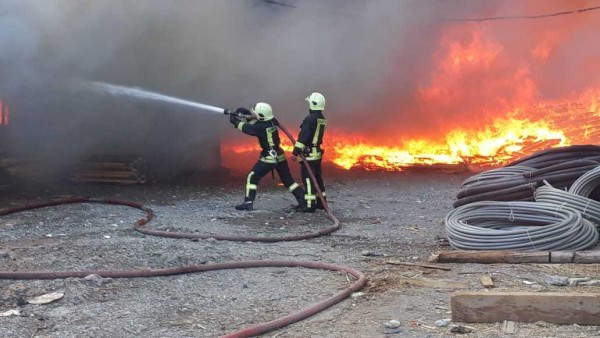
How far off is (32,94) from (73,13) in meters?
1.41

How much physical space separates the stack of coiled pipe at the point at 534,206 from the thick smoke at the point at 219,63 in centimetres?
541

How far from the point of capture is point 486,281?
4.16 m

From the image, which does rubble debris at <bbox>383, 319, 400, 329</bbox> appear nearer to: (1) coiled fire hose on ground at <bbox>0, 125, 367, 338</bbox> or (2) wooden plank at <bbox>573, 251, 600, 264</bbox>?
(1) coiled fire hose on ground at <bbox>0, 125, 367, 338</bbox>

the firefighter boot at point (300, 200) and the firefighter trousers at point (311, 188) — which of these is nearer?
the firefighter trousers at point (311, 188)

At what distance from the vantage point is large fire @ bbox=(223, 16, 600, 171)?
1293 cm

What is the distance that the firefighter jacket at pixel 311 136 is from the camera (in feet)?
24.8

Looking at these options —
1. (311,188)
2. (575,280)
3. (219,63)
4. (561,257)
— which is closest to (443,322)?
(575,280)

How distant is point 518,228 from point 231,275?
2.38m

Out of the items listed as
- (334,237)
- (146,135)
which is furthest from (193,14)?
(334,237)

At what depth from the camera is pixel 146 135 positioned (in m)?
10.4

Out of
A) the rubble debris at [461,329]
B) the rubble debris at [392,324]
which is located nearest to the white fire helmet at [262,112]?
the rubble debris at [392,324]

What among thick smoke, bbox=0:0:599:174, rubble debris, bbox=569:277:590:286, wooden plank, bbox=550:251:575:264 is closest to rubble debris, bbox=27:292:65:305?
rubble debris, bbox=569:277:590:286

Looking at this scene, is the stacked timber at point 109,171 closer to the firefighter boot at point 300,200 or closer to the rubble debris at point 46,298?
the firefighter boot at point 300,200

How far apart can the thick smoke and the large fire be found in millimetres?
111
